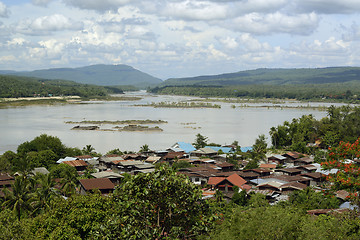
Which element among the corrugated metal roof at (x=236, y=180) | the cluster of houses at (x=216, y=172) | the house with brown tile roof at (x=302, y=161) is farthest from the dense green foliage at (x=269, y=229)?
the house with brown tile roof at (x=302, y=161)

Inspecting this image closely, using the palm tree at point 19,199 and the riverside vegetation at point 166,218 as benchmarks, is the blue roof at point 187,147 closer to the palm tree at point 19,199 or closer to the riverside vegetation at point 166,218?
the palm tree at point 19,199

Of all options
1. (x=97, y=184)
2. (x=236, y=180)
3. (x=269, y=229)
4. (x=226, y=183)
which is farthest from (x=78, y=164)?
(x=269, y=229)

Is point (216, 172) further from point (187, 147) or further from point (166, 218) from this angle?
point (166, 218)

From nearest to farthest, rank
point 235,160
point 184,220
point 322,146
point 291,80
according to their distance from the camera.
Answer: point 184,220
point 235,160
point 322,146
point 291,80

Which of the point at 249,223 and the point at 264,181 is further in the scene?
the point at 264,181

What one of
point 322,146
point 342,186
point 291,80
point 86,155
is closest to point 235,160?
point 86,155

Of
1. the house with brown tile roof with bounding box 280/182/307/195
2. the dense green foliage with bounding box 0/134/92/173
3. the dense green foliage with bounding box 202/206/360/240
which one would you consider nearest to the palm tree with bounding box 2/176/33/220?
the dense green foliage with bounding box 0/134/92/173

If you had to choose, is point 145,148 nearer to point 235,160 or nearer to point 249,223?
point 235,160

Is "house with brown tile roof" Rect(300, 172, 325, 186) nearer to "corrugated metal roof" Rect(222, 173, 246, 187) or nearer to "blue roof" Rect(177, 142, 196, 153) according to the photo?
"corrugated metal roof" Rect(222, 173, 246, 187)

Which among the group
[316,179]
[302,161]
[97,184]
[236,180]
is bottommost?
[302,161]
